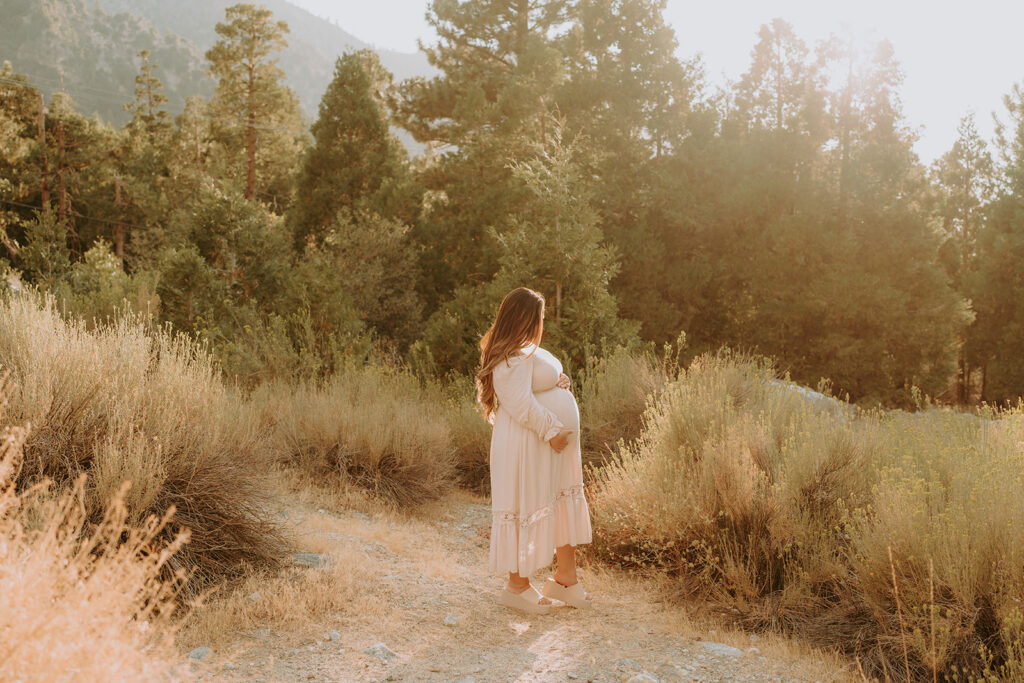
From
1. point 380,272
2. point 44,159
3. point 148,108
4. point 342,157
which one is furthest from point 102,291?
point 148,108

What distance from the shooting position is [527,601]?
4453mm

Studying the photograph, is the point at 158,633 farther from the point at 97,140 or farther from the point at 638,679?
the point at 97,140

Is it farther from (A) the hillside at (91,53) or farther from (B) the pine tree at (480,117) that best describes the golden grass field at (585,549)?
(A) the hillside at (91,53)

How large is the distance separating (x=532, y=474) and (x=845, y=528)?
199 centimetres

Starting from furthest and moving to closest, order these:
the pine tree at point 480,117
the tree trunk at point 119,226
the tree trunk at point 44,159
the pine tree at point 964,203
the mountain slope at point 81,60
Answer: the mountain slope at point 81,60 < the tree trunk at point 119,226 < the tree trunk at point 44,159 < the pine tree at point 964,203 < the pine tree at point 480,117

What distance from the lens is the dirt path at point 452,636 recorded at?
11.9 ft

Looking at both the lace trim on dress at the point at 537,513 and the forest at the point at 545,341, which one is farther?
the lace trim on dress at the point at 537,513

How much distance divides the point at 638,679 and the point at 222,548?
104 inches

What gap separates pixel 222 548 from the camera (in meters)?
4.59

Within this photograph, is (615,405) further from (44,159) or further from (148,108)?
(148,108)

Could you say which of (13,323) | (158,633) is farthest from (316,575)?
(13,323)

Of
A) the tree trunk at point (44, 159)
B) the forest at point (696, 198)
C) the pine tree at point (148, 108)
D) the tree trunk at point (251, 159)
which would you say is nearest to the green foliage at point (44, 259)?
the forest at point (696, 198)

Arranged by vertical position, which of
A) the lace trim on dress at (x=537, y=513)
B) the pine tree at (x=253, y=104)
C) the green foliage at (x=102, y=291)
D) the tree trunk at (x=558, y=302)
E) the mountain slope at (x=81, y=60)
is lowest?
the lace trim on dress at (x=537, y=513)

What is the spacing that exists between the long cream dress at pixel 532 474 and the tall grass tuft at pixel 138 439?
1630 mm
